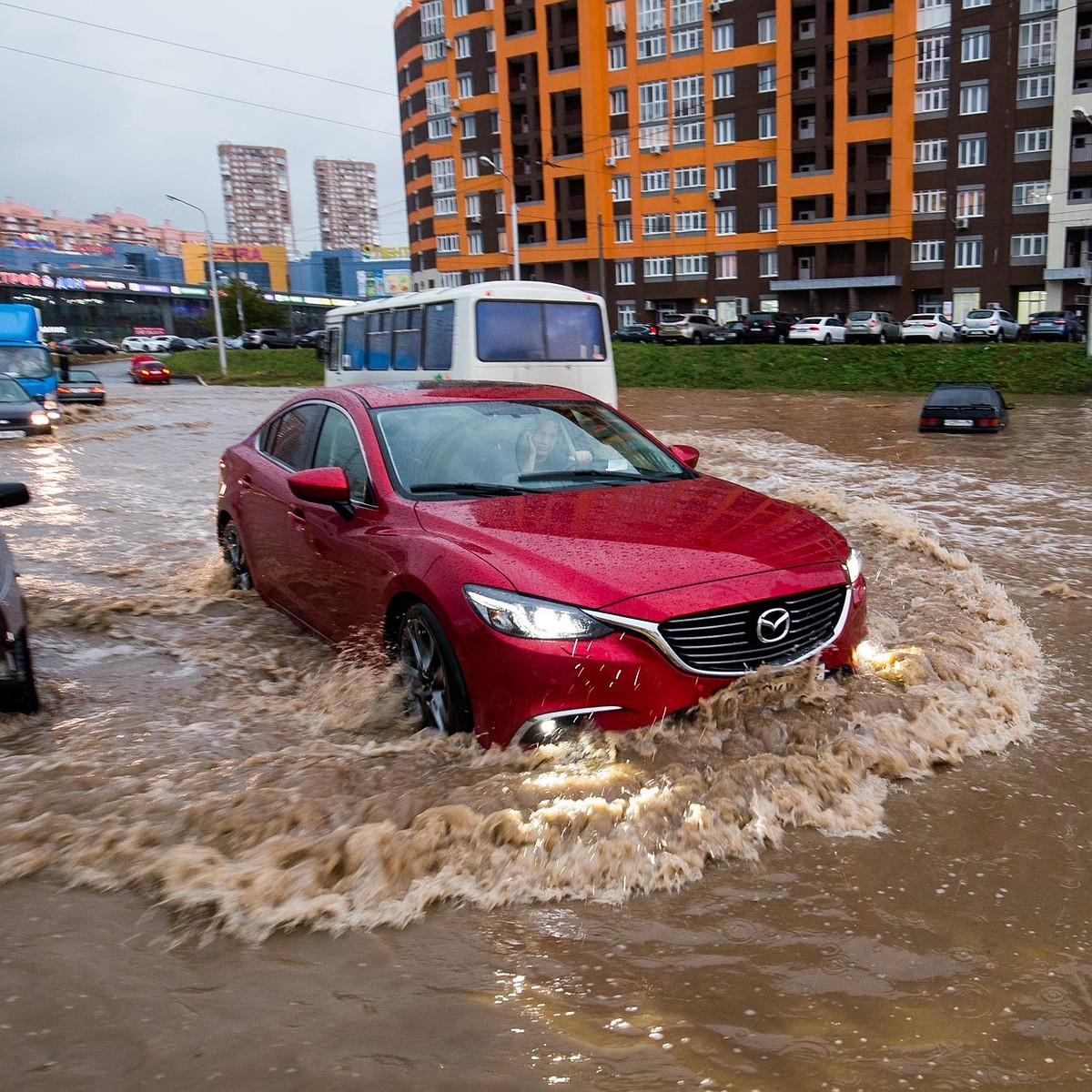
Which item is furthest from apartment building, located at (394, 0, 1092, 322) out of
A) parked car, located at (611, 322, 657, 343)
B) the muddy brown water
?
the muddy brown water

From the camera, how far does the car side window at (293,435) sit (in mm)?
5871

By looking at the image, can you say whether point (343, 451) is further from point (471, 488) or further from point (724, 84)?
point (724, 84)

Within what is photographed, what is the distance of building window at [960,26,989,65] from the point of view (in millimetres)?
50906

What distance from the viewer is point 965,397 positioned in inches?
794

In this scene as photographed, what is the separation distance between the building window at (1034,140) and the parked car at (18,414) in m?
48.0

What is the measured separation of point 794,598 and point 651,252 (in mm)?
61659

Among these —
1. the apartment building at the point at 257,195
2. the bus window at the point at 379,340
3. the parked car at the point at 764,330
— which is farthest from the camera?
the apartment building at the point at 257,195

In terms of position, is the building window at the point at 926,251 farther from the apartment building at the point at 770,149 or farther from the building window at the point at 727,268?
the building window at the point at 727,268

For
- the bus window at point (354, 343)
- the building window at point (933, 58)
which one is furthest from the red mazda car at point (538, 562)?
the building window at point (933, 58)

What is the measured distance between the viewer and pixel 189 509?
12.8m

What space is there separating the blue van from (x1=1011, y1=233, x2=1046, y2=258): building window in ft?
148

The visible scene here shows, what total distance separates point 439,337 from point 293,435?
33.7ft

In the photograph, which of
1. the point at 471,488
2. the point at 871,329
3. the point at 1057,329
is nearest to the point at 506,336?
the point at 471,488

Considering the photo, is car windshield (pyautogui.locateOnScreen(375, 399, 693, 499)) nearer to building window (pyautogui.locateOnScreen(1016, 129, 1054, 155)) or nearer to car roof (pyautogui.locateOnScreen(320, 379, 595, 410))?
car roof (pyautogui.locateOnScreen(320, 379, 595, 410))
